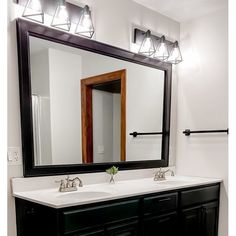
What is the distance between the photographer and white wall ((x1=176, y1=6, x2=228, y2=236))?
292 cm

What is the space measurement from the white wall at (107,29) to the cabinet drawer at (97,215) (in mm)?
487

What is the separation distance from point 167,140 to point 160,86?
584mm

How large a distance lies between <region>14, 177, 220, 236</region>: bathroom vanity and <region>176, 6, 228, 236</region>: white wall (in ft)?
0.80

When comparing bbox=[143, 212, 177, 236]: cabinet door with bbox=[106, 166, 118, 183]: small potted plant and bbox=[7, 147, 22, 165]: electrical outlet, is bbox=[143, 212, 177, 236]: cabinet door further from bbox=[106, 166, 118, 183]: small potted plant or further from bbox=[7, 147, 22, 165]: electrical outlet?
bbox=[7, 147, 22, 165]: electrical outlet

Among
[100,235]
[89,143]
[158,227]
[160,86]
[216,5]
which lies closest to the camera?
[100,235]

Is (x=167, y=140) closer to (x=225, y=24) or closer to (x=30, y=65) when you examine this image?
(x=225, y=24)

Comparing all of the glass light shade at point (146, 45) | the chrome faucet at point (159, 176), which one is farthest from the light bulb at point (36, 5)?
the chrome faucet at point (159, 176)

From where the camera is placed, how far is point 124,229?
6.44 feet

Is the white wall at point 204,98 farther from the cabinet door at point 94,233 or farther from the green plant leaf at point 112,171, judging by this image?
the cabinet door at point 94,233

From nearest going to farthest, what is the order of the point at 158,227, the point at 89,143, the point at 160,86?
the point at 158,227 → the point at 89,143 → the point at 160,86

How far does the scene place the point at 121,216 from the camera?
1.95 metres

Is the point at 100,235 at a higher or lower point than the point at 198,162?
lower
